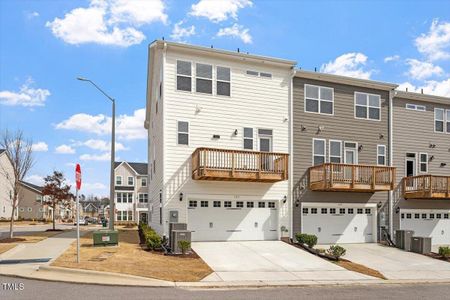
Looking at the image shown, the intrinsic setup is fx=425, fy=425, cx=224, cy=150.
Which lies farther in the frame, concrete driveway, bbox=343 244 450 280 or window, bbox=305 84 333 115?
window, bbox=305 84 333 115

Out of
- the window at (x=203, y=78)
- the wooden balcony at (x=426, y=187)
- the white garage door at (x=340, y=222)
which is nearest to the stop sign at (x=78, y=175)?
the window at (x=203, y=78)

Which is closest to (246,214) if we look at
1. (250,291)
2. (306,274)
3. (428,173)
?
(306,274)

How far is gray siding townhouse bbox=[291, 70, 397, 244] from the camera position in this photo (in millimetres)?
21688

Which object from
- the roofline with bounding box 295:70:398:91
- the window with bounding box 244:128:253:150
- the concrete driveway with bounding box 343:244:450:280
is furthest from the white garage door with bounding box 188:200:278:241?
the roofline with bounding box 295:70:398:91

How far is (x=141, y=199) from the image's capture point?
6022 centimetres

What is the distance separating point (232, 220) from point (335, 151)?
6973 millimetres

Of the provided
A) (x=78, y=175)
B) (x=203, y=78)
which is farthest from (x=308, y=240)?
(x=78, y=175)

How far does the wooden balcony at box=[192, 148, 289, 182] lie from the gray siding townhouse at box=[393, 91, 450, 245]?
834 cm

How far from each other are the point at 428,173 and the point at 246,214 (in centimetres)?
1196

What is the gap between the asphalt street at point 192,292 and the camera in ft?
32.1

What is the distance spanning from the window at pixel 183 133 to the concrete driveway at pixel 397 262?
8821mm

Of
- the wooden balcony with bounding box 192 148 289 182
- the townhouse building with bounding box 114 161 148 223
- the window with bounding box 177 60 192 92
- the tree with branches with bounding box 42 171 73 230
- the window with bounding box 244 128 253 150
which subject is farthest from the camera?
the townhouse building with bounding box 114 161 148 223

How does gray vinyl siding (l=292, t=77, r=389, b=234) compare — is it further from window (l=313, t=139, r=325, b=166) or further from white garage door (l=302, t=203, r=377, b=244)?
white garage door (l=302, t=203, r=377, b=244)

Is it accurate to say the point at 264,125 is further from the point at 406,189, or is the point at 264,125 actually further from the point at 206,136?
the point at 406,189
